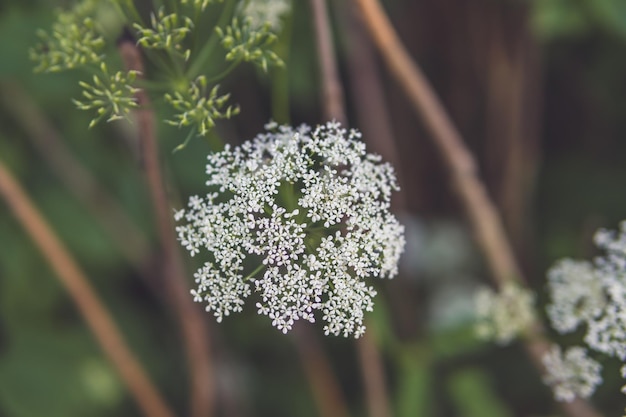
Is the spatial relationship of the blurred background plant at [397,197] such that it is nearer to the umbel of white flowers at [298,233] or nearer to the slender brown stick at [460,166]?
the slender brown stick at [460,166]

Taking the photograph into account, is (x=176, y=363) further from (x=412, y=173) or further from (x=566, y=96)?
(x=566, y=96)

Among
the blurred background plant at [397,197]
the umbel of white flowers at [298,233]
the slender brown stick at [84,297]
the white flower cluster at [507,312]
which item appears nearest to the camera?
the umbel of white flowers at [298,233]

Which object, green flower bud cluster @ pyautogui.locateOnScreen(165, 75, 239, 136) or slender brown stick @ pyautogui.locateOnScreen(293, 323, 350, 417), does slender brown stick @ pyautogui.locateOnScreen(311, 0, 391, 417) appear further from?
green flower bud cluster @ pyautogui.locateOnScreen(165, 75, 239, 136)

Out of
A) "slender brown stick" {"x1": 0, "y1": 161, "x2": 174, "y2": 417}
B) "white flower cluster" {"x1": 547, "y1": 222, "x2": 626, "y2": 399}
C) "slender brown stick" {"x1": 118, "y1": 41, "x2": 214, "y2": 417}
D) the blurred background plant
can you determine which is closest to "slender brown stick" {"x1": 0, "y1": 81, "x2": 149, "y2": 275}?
the blurred background plant

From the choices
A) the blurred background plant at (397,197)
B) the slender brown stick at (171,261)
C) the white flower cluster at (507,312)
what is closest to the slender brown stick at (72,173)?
the blurred background plant at (397,197)

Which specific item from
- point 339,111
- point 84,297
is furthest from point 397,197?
point 84,297

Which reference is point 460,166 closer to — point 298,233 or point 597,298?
point 597,298
